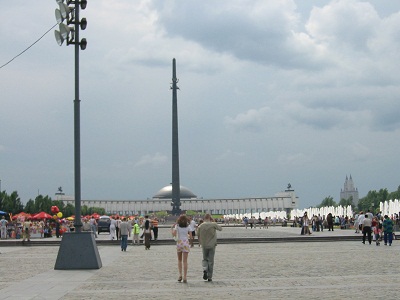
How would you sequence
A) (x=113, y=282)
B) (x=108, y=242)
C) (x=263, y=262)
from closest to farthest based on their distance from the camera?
(x=113, y=282)
(x=263, y=262)
(x=108, y=242)

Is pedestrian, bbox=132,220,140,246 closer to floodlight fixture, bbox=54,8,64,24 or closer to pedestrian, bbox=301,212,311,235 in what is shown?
pedestrian, bbox=301,212,311,235

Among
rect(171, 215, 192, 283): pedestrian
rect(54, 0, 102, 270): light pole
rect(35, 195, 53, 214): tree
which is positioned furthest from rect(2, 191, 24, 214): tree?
rect(171, 215, 192, 283): pedestrian

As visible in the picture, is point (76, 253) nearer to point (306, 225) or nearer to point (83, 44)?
point (83, 44)

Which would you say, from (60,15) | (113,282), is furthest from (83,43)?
(113,282)

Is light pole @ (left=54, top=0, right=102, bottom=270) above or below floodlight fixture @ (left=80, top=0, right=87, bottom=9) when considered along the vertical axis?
below

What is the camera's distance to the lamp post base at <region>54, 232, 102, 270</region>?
63.5 ft

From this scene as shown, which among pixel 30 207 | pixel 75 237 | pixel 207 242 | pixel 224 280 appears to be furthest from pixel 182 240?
pixel 30 207

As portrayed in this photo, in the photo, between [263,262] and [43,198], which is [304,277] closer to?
[263,262]

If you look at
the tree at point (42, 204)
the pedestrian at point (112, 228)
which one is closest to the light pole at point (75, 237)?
the pedestrian at point (112, 228)

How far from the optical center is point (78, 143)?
2016 cm

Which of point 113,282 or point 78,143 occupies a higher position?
point 78,143

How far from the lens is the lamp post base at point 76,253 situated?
1936cm

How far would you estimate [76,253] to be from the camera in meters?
19.5

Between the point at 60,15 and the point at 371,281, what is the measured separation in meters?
10.7
